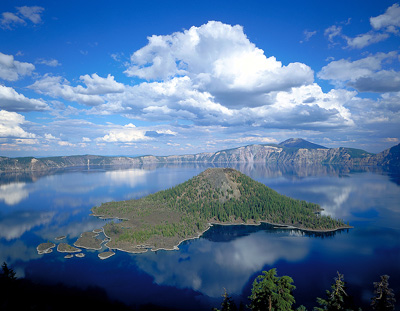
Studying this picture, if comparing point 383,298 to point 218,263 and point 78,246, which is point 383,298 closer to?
point 218,263

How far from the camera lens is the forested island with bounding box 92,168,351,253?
125 metres

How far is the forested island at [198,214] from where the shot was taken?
12531 cm

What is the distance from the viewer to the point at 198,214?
165 meters

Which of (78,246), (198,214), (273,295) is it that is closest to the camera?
(273,295)

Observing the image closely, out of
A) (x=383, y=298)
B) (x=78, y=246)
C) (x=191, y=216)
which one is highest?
(x=383, y=298)

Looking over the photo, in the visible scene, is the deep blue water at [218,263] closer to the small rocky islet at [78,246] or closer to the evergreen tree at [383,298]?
the small rocky islet at [78,246]

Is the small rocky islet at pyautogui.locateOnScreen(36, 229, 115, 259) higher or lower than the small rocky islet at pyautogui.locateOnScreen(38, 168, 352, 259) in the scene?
lower

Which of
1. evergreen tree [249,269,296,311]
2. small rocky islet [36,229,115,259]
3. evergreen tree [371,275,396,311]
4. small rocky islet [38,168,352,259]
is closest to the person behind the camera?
evergreen tree [371,275,396,311]

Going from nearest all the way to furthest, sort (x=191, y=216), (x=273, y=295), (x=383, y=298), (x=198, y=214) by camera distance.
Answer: (x=383, y=298)
(x=273, y=295)
(x=191, y=216)
(x=198, y=214)

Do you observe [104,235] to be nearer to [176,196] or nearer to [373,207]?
[176,196]

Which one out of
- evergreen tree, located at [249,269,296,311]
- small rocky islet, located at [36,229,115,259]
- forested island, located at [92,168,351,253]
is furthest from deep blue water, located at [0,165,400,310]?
evergreen tree, located at [249,269,296,311]

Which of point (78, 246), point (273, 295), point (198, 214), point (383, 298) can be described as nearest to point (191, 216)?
point (198, 214)

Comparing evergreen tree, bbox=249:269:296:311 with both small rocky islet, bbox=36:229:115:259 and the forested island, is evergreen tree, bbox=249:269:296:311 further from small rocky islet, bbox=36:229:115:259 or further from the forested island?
small rocky islet, bbox=36:229:115:259

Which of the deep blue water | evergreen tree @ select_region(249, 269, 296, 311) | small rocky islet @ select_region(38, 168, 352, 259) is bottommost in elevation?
the deep blue water
